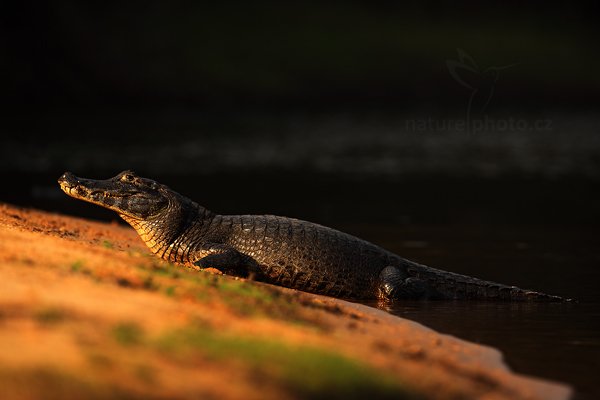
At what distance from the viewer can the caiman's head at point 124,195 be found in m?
13.7

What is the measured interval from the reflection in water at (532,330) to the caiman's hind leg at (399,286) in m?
0.17

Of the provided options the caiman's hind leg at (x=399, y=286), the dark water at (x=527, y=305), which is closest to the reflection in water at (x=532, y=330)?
the dark water at (x=527, y=305)

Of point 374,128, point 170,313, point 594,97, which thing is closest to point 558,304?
point 170,313

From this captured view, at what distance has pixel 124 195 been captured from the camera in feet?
45.2

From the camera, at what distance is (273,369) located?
7.26 m

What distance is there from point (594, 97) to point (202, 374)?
9879 centimetres

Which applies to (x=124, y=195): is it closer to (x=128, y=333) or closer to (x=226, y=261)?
(x=226, y=261)

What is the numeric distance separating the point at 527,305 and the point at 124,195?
17.4ft

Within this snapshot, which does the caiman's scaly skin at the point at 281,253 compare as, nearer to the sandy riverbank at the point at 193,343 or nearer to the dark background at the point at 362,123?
the dark background at the point at 362,123

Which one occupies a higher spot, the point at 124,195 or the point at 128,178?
the point at 128,178

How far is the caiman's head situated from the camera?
1370cm

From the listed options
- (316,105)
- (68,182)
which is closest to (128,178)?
(68,182)

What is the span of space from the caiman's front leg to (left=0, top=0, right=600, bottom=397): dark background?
87.0 inches

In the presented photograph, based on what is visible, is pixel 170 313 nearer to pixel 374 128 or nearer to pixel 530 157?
pixel 530 157
